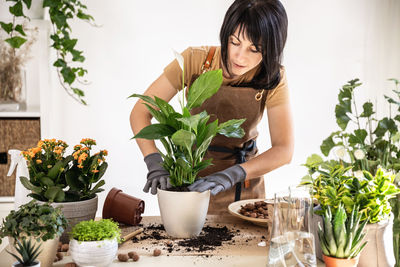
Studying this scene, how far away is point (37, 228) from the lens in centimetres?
105

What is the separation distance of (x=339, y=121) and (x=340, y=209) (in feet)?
2.87

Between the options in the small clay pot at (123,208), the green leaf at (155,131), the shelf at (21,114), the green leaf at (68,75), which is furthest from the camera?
the shelf at (21,114)

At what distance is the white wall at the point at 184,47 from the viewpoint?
2.97m

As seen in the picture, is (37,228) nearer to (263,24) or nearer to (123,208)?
(123,208)

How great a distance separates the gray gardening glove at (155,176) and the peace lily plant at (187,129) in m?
0.04

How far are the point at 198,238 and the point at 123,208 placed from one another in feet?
0.92

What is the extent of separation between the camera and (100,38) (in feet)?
9.71

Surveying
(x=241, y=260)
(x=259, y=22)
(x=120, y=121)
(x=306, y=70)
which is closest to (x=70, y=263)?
(x=241, y=260)

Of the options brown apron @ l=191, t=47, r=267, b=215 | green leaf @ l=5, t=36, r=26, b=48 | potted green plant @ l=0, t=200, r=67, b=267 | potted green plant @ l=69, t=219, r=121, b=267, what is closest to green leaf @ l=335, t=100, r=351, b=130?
brown apron @ l=191, t=47, r=267, b=215

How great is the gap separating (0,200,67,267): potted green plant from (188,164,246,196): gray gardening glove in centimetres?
45

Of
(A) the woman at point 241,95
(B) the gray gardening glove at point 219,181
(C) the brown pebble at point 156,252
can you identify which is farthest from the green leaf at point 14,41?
(C) the brown pebble at point 156,252

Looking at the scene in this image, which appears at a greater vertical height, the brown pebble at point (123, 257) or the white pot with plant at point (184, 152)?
the white pot with plant at point (184, 152)

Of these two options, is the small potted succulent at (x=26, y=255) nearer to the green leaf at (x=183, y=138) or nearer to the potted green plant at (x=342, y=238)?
the green leaf at (x=183, y=138)

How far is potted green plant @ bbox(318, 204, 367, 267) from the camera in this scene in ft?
3.57
